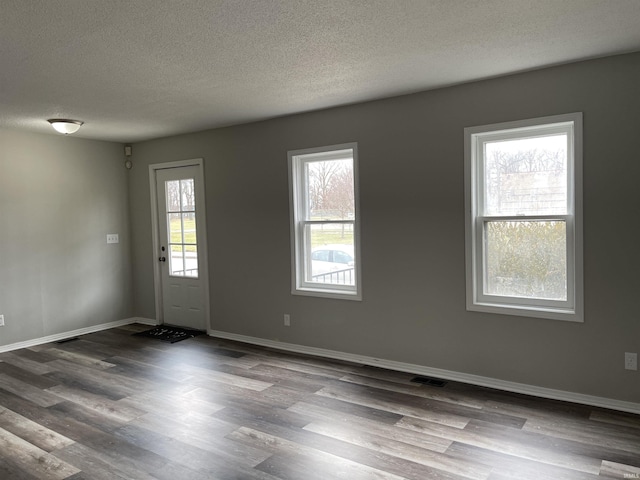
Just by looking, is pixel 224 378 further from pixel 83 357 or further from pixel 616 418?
pixel 616 418

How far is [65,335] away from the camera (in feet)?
19.1

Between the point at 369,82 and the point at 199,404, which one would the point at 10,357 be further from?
the point at 369,82

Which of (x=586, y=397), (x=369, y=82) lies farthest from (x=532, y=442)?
(x=369, y=82)

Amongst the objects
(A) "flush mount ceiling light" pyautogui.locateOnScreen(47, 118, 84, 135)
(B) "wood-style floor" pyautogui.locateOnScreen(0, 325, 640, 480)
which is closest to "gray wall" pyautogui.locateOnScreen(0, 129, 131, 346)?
(A) "flush mount ceiling light" pyautogui.locateOnScreen(47, 118, 84, 135)

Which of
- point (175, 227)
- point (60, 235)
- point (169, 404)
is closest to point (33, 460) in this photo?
point (169, 404)

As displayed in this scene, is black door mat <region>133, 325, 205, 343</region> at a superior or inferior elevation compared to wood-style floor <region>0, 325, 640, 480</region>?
superior

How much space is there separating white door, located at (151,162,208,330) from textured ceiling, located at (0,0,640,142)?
171 cm

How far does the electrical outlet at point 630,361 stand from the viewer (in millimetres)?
3289

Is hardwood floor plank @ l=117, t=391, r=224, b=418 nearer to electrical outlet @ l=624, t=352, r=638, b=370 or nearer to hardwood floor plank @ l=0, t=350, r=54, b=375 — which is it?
hardwood floor plank @ l=0, t=350, r=54, b=375

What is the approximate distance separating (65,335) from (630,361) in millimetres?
5830

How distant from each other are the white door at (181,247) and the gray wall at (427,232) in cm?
20

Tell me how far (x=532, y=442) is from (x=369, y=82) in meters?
2.78

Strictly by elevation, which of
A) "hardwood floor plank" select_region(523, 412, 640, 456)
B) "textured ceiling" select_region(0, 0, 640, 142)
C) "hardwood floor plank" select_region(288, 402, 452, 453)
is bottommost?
"hardwood floor plank" select_region(288, 402, 452, 453)

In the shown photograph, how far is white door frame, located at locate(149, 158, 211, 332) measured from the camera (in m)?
5.80
